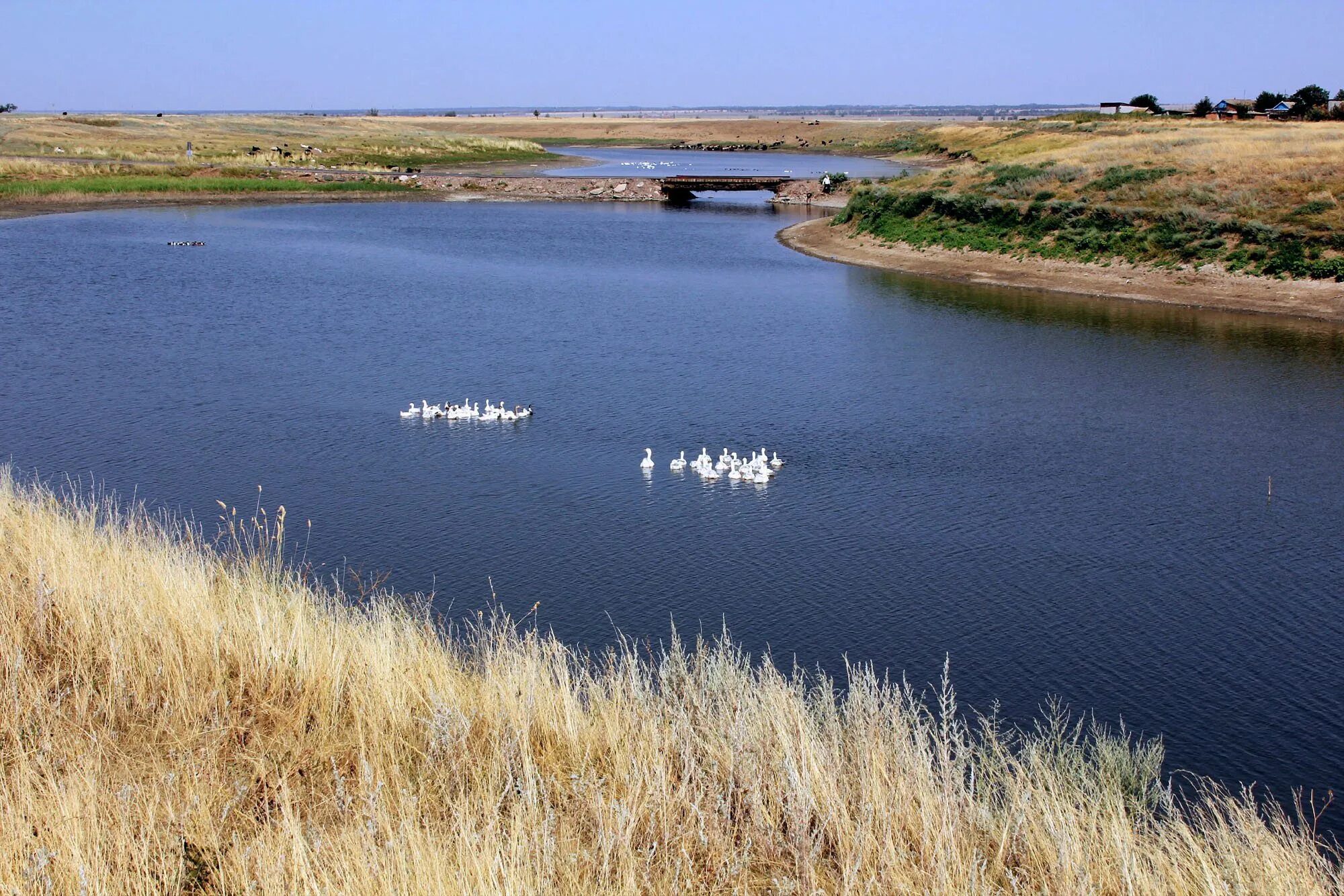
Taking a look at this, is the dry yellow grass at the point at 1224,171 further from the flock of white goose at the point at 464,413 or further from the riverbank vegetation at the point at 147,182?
the riverbank vegetation at the point at 147,182

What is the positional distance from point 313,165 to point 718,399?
3008 inches

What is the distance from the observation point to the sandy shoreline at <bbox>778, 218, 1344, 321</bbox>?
38156 mm

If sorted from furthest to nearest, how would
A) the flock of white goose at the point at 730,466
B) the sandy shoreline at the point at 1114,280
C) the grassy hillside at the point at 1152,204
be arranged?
the grassy hillside at the point at 1152,204
the sandy shoreline at the point at 1114,280
the flock of white goose at the point at 730,466

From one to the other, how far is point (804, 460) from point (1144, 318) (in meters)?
19.9

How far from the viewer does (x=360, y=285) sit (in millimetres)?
43500

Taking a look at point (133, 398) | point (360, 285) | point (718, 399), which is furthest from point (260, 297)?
point (718, 399)

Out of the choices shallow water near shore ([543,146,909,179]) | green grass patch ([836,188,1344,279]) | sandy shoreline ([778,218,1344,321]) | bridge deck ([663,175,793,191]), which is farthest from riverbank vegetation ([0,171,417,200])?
green grass patch ([836,188,1344,279])

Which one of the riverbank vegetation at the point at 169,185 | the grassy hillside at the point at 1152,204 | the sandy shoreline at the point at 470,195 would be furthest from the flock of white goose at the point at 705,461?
the riverbank vegetation at the point at 169,185

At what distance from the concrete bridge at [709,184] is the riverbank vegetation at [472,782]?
250ft

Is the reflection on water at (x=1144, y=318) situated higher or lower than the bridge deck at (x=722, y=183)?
lower

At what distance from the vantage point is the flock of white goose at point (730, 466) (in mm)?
21375

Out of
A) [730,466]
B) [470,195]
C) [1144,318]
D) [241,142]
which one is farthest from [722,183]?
[730,466]

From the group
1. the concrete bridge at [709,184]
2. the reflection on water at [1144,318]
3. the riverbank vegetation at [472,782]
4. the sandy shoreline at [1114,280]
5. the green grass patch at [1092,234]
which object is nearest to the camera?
the riverbank vegetation at [472,782]

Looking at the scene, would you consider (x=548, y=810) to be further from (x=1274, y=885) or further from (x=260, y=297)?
(x=260, y=297)
